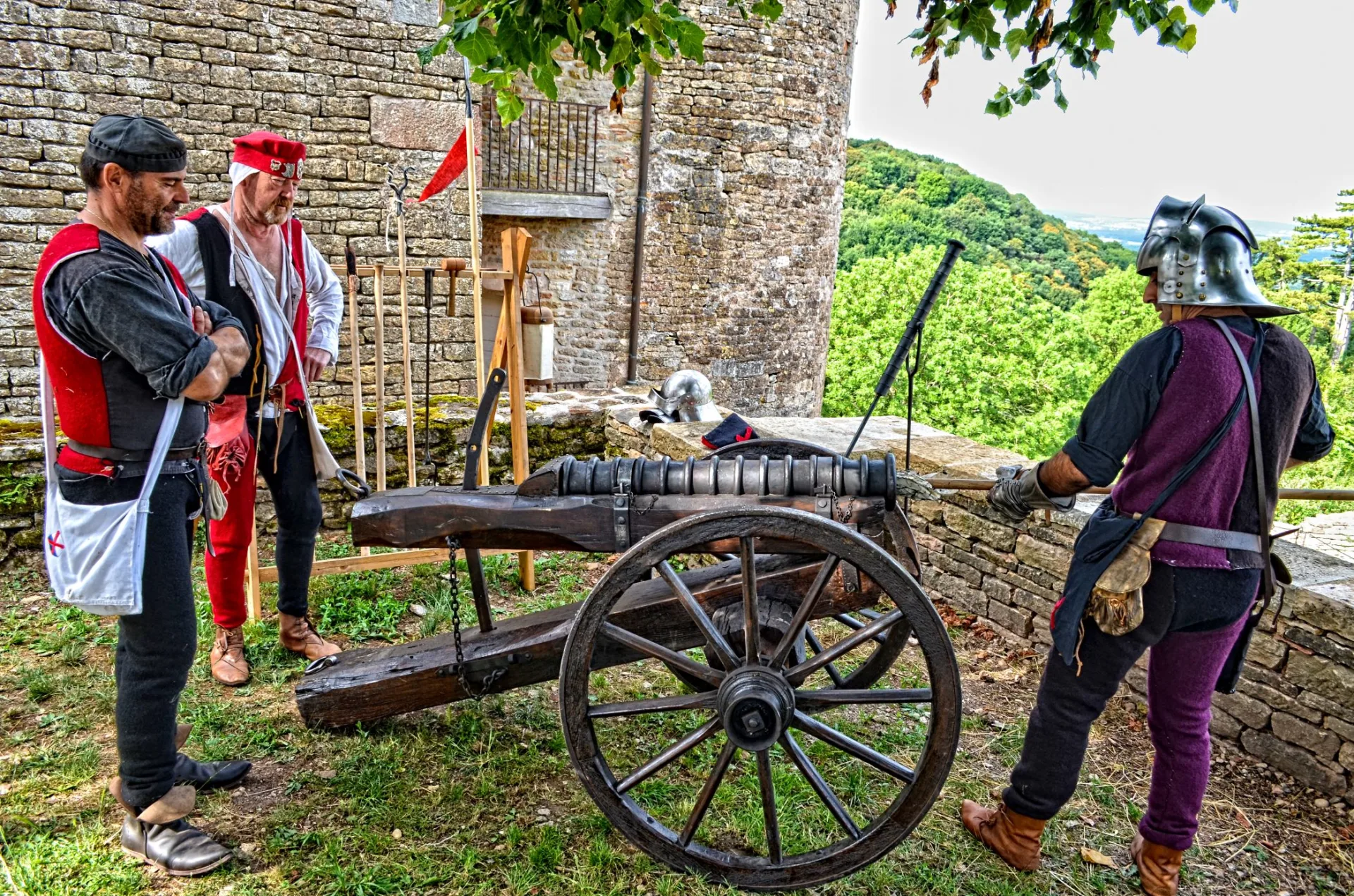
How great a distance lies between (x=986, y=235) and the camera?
40219 mm

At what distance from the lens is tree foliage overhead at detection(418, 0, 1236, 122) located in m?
2.92

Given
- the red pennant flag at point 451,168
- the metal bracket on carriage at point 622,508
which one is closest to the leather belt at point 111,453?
the metal bracket on carriage at point 622,508

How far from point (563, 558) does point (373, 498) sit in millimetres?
2400

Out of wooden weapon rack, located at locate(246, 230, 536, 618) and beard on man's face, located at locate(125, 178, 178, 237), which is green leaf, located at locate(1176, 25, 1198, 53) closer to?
wooden weapon rack, located at locate(246, 230, 536, 618)

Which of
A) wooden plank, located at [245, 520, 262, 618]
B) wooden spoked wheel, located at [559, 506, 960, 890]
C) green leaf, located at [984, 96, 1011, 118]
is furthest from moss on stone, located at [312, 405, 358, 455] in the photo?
green leaf, located at [984, 96, 1011, 118]

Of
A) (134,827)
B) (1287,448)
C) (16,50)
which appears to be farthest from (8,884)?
(16,50)

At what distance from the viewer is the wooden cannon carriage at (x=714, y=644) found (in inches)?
96.4

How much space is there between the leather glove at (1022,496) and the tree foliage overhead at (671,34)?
1565mm

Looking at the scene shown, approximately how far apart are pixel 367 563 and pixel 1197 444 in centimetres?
345

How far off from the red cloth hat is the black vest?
25cm

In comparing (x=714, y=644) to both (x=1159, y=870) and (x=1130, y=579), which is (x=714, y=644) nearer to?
(x=1130, y=579)

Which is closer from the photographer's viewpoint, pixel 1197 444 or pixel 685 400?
pixel 1197 444

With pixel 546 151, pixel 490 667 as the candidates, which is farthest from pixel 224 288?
pixel 546 151

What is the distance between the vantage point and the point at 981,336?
23.4m
